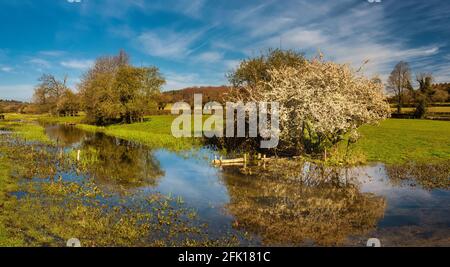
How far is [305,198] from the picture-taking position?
1830cm

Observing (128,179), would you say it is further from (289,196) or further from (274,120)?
(274,120)

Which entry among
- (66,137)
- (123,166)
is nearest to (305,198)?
(123,166)

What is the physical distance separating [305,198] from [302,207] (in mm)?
1578

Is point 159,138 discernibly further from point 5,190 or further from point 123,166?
point 5,190

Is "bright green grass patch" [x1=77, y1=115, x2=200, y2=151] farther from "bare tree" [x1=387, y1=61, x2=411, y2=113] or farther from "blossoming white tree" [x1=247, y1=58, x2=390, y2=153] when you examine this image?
"bare tree" [x1=387, y1=61, x2=411, y2=113]

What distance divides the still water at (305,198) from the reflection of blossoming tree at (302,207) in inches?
1.5

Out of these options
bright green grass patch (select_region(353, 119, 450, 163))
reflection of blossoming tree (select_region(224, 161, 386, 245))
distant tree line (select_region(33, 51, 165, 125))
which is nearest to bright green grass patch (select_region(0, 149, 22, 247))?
reflection of blossoming tree (select_region(224, 161, 386, 245))

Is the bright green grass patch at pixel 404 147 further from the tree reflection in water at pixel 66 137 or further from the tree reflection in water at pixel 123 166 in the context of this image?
the tree reflection in water at pixel 66 137

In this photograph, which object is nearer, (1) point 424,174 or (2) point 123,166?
(1) point 424,174

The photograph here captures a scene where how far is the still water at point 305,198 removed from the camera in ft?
44.6

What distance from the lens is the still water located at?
1360cm

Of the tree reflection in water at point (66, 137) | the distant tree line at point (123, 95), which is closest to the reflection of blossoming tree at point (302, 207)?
the tree reflection in water at point (66, 137)
